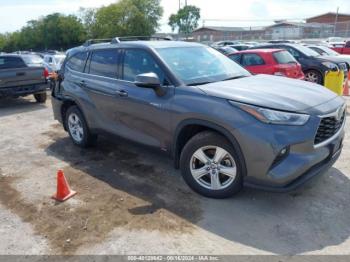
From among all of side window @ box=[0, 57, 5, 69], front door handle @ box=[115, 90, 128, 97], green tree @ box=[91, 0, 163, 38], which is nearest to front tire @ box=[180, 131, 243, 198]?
front door handle @ box=[115, 90, 128, 97]

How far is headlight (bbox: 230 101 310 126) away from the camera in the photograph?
330 centimetres

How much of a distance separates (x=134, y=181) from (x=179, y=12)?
264 ft

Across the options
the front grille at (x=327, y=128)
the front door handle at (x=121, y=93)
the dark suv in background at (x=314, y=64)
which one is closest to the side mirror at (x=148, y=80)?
the front door handle at (x=121, y=93)

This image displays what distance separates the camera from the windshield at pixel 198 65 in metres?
4.19

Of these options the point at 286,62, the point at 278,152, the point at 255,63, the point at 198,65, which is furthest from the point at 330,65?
the point at 278,152

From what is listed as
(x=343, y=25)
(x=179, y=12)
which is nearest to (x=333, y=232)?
(x=343, y=25)

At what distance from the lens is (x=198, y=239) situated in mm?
3230

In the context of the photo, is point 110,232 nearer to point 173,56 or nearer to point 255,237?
point 255,237

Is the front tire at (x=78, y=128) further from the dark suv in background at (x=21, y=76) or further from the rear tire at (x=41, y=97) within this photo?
the rear tire at (x=41, y=97)

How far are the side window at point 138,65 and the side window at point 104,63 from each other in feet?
0.74

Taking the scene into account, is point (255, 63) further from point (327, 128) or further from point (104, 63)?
point (327, 128)

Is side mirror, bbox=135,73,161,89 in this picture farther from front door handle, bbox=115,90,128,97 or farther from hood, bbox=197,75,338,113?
front door handle, bbox=115,90,128,97

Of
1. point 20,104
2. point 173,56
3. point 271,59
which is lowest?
point 20,104

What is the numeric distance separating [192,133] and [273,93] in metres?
1.04
